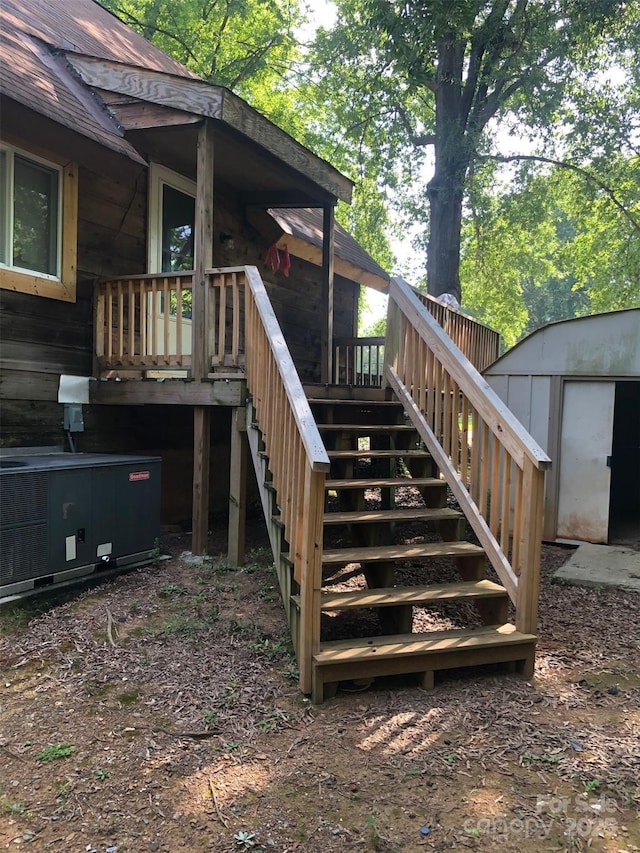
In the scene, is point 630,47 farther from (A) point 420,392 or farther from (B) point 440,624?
(B) point 440,624

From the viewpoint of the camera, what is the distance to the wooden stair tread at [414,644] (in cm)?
313

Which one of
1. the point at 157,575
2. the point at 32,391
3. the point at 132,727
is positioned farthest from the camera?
the point at 32,391

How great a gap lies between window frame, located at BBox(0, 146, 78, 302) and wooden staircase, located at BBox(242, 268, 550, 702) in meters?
1.86

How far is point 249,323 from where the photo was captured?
5055 millimetres

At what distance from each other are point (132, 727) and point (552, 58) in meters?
14.5

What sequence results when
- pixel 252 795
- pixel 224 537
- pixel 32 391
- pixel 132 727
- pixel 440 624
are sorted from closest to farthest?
1. pixel 252 795
2. pixel 132 727
3. pixel 440 624
4. pixel 32 391
5. pixel 224 537

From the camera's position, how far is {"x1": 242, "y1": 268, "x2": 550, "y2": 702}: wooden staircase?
3.19 metres

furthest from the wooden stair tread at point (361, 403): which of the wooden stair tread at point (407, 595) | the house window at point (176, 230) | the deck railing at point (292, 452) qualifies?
the house window at point (176, 230)

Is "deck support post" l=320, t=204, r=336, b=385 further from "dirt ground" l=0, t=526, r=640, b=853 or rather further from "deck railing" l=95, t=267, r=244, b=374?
"dirt ground" l=0, t=526, r=640, b=853

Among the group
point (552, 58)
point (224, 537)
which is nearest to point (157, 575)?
point (224, 537)

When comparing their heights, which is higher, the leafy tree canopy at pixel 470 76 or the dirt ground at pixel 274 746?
the leafy tree canopy at pixel 470 76

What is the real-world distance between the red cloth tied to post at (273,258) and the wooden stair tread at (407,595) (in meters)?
6.07

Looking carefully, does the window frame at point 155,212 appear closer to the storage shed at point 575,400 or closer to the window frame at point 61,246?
the window frame at point 61,246

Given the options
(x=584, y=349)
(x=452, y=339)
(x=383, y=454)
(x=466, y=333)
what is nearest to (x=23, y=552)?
(x=383, y=454)
